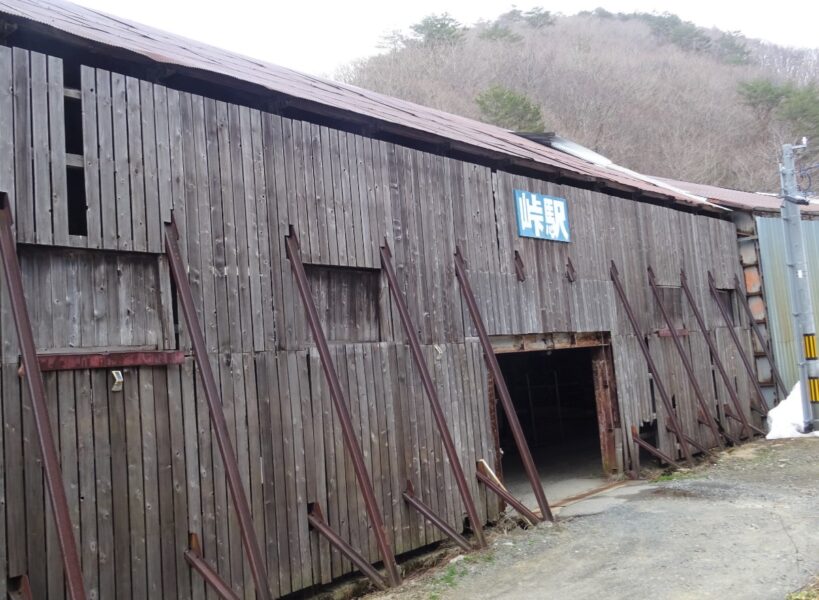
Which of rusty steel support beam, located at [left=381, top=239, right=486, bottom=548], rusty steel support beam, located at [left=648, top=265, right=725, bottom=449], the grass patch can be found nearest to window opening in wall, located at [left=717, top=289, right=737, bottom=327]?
rusty steel support beam, located at [left=648, top=265, right=725, bottom=449]

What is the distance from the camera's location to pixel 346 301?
736 centimetres

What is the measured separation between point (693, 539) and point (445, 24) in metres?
55.1

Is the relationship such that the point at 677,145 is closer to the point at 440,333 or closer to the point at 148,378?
the point at 440,333

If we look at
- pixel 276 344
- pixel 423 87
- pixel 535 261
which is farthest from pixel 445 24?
pixel 276 344

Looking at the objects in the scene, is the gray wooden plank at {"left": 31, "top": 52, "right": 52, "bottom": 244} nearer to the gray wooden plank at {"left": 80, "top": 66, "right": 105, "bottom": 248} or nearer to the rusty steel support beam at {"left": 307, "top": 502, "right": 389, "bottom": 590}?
the gray wooden plank at {"left": 80, "top": 66, "right": 105, "bottom": 248}

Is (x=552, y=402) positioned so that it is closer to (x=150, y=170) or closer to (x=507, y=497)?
(x=507, y=497)

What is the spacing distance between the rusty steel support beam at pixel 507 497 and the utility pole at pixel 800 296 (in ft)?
26.5

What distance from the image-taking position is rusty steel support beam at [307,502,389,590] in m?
6.38

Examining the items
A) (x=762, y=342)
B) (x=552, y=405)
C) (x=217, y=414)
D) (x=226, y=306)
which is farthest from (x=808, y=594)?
(x=552, y=405)

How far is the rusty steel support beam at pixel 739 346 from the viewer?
1388 cm

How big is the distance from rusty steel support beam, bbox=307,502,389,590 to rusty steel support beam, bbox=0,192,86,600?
7.47 feet

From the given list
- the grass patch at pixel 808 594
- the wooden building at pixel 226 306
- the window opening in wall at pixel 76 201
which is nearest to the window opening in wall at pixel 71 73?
the wooden building at pixel 226 306

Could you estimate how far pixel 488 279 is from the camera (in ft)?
29.6

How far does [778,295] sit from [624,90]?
39732 millimetres
